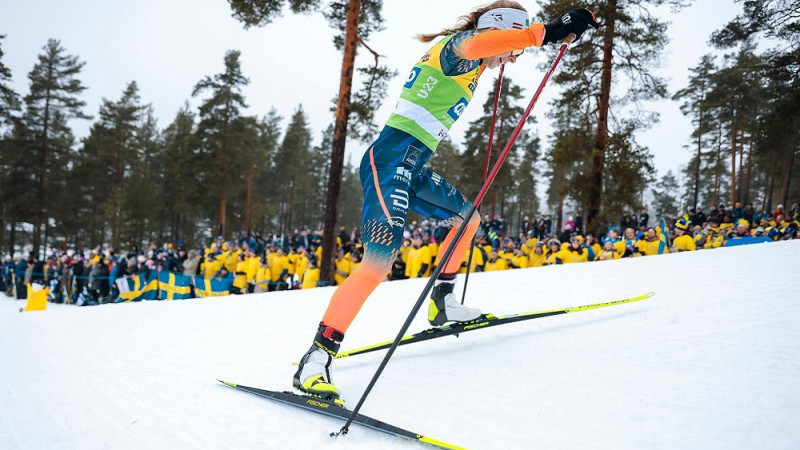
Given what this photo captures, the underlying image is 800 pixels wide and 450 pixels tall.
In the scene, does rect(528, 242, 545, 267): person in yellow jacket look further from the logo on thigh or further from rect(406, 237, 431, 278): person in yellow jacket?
the logo on thigh

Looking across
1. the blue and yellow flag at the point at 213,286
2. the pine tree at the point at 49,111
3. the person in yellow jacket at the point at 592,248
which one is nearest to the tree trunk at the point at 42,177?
the pine tree at the point at 49,111

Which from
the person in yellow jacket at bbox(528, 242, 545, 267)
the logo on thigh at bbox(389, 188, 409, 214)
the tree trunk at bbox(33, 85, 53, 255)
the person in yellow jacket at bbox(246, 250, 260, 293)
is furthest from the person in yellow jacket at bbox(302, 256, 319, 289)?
the tree trunk at bbox(33, 85, 53, 255)

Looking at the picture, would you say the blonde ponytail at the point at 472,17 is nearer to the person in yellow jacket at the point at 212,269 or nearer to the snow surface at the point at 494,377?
the snow surface at the point at 494,377

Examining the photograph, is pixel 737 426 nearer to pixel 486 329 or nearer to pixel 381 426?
pixel 381 426

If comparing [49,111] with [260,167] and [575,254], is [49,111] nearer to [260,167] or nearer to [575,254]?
[260,167]

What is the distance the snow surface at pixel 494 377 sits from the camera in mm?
1580

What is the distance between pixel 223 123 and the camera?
31062 mm

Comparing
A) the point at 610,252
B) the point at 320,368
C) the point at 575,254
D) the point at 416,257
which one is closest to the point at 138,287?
the point at 416,257

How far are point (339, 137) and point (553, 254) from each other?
18.6 ft

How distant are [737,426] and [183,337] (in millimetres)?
3142

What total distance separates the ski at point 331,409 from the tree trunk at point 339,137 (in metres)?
8.71

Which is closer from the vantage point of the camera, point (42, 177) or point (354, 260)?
point (354, 260)

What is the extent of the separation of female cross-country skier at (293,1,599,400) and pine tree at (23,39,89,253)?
36.2 m

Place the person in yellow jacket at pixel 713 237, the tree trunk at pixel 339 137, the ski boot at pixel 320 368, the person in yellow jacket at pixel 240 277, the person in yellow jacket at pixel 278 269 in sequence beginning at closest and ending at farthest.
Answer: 1. the ski boot at pixel 320 368
2. the person in yellow jacket at pixel 713 237
3. the tree trunk at pixel 339 137
4. the person in yellow jacket at pixel 240 277
5. the person in yellow jacket at pixel 278 269
